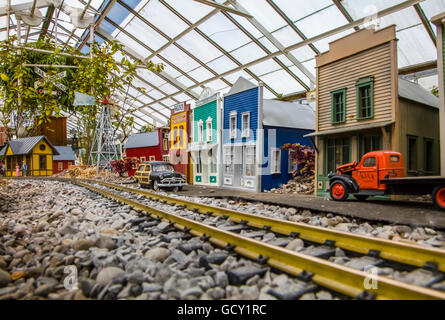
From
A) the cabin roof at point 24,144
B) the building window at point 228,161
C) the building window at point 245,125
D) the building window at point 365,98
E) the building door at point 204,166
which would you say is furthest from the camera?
the cabin roof at point 24,144

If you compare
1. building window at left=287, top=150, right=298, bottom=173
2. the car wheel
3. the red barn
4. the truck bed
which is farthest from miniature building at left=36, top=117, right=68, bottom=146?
the truck bed

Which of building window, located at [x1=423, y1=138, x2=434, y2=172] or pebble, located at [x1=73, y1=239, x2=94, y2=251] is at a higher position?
building window, located at [x1=423, y1=138, x2=434, y2=172]

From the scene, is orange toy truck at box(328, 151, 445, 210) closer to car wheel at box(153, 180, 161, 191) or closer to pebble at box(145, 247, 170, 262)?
pebble at box(145, 247, 170, 262)

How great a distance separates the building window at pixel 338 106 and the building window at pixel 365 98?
1.90 feet

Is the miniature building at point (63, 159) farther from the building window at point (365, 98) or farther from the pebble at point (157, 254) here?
the pebble at point (157, 254)

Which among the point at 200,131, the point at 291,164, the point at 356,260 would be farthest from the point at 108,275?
the point at 200,131

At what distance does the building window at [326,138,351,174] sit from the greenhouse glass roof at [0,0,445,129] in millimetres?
5527

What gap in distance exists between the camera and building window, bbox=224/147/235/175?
15.0 metres

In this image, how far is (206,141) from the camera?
55.1 feet

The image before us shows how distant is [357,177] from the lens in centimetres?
835

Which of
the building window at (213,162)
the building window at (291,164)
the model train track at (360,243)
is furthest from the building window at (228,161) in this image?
the model train track at (360,243)

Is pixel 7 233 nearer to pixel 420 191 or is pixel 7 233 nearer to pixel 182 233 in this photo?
pixel 182 233

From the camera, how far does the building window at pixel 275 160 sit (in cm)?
1357
